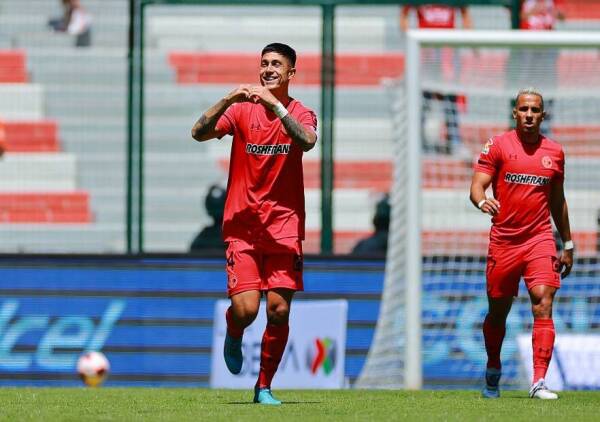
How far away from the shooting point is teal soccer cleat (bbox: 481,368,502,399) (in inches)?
416

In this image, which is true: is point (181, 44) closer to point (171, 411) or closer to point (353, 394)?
point (353, 394)

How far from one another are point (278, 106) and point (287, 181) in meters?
0.64

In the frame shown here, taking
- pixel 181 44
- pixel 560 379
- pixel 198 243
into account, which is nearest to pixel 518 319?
pixel 560 379

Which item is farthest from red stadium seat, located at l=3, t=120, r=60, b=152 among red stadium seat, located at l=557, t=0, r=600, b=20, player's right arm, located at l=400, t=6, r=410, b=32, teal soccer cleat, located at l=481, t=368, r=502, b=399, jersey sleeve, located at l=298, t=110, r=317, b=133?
jersey sleeve, located at l=298, t=110, r=317, b=133

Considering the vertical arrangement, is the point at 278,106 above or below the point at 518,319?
above

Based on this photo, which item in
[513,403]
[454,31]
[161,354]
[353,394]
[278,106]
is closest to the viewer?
[278,106]

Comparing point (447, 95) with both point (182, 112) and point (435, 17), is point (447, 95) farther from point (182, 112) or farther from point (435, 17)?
point (182, 112)

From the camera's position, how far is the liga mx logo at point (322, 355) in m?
14.0

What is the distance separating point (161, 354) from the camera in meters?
14.6

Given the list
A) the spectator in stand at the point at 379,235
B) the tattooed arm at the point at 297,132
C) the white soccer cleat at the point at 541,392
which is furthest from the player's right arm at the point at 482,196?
the spectator in stand at the point at 379,235

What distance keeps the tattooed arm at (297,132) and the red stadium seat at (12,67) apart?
663 cm

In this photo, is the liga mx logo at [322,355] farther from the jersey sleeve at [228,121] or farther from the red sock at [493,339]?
the jersey sleeve at [228,121]

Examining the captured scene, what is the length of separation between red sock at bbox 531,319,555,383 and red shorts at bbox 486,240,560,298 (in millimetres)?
265

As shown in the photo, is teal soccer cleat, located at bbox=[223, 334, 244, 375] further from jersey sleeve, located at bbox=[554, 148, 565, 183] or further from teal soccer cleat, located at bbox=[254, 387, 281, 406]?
jersey sleeve, located at bbox=[554, 148, 565, 183]
